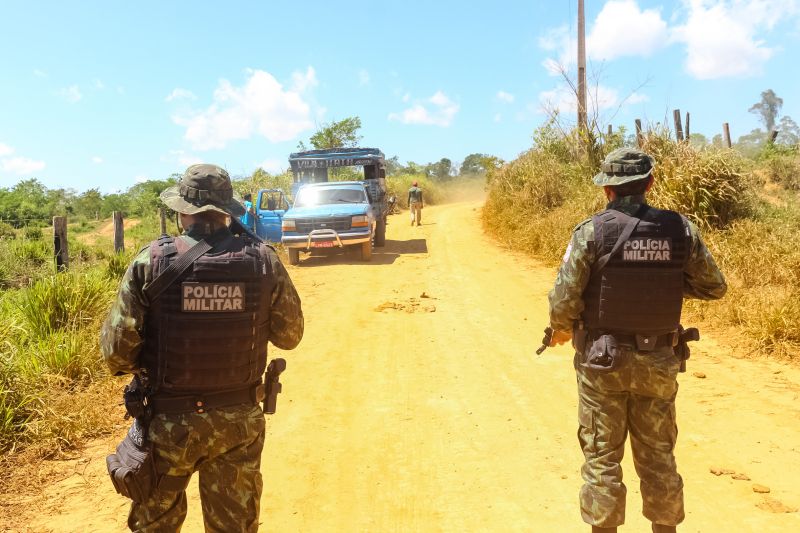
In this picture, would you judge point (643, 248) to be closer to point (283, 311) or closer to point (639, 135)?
point (283, 311)

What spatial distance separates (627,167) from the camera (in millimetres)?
2949

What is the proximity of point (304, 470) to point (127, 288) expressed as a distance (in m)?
2.18

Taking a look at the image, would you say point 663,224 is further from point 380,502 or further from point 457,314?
point 457,314

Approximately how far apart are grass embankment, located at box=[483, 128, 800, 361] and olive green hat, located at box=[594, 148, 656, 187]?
4061 mm

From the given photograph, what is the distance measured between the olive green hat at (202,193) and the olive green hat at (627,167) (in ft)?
6.23

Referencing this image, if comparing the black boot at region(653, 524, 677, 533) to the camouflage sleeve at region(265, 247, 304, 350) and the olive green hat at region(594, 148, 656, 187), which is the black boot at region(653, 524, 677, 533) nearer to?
the olive green hat at region(594, 148, 656, 187)

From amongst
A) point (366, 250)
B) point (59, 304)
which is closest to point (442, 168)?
point (366, 250)

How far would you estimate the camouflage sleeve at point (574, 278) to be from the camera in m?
2.89

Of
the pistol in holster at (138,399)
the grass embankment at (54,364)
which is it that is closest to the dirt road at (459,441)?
the grass embankment at (54,364)

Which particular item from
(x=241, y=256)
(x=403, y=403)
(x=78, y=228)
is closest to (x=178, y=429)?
(x=241, y=256)

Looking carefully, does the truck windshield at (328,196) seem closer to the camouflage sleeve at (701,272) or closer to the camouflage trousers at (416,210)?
the camouflage trousers at (416,210)

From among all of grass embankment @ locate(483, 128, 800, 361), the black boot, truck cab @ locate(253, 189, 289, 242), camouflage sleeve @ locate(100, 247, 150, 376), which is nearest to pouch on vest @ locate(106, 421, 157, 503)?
camouflage sleeve @ locate(100, 247, 150, 376)

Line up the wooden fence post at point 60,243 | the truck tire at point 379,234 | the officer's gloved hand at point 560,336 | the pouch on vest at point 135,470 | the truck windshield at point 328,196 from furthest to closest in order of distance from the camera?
the truck tire at point 379,234 → the truck windshield at point 328,196 → the wooden fence post at point 60,243 → the officer's gloved hand at point 560,336 → the pouch on vest at point 135,470

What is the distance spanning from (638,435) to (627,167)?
1.35m
